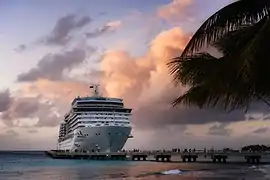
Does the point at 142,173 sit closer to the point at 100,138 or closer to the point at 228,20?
the point at 100,138

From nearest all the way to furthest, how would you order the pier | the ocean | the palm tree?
the palm tree → the ocean → the pier

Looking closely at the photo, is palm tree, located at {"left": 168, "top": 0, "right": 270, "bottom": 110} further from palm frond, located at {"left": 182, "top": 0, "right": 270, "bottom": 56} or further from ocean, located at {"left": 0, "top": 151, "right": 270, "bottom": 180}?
ocean, located at {"left": 0, "top": 151, "right": 270, "bottom": 180}

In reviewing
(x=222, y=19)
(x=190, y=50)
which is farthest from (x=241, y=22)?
(x=190, y=50)

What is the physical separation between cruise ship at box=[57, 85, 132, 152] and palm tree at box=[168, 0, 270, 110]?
76.9 m

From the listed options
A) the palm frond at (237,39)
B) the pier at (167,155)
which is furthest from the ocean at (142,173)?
the palm frond at (237,39)

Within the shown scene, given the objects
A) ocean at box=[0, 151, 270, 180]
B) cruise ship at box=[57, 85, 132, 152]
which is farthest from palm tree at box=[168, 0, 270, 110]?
cruise ship at box=[57, 85, 132, 152]

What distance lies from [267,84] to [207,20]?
1472 millimetres

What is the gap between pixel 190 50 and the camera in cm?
789

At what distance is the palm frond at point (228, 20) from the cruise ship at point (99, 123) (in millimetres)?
77119

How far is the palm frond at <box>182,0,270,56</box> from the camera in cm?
790

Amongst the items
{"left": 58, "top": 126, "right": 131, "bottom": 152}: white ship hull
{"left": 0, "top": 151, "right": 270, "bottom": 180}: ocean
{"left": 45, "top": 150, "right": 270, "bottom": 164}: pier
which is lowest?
{"left": 0, "top": 151, "right": 270, "bottom": 180}: ocean

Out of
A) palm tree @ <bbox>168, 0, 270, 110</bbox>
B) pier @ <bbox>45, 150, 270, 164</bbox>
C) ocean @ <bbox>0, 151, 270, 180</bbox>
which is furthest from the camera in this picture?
pier @ <bbox>45, 150, 270, 164</bbox>

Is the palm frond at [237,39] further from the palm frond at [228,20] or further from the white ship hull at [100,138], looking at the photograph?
the white ship hull at [100,138]

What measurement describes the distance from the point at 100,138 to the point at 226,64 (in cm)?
8271
